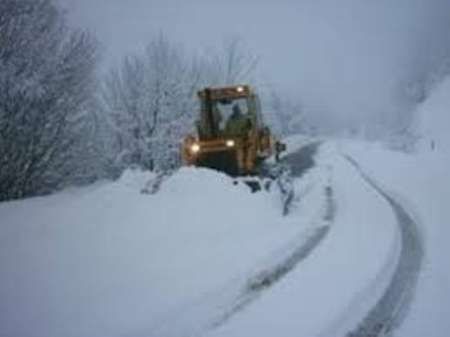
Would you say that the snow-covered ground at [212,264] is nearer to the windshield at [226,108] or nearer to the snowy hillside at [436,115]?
the windshield at [226,108]

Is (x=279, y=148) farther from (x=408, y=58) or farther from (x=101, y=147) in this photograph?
(x=408, y=58)

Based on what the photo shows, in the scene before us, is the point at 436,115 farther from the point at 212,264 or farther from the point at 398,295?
the point at 398,295

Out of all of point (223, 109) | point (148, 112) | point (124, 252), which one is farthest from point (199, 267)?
point (148, 112)

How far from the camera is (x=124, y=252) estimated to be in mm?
10938

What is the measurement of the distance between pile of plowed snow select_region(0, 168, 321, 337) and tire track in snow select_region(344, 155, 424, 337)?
6.81ft

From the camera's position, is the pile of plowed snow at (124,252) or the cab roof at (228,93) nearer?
the pile of plowed snow at (124,252)

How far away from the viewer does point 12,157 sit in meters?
23.4

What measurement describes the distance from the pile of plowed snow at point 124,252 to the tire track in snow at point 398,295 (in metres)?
2.08

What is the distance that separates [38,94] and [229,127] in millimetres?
6387

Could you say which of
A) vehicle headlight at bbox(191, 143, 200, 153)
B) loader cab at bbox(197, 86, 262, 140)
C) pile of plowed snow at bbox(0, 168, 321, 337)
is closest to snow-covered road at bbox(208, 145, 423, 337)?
pile of plowed snow at bbox(0, 168, 321, 337)

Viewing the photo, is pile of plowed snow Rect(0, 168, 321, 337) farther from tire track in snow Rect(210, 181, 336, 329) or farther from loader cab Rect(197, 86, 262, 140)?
loader cab Rect(197, 86, 262, 140)

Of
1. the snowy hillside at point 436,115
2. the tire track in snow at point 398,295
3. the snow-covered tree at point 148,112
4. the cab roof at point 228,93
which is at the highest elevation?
the cab roof at point 228,93

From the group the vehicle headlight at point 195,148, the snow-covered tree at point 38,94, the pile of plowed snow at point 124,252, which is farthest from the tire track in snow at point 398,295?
the snow-covered tree at point 38,94

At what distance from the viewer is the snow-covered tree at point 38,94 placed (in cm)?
2192
